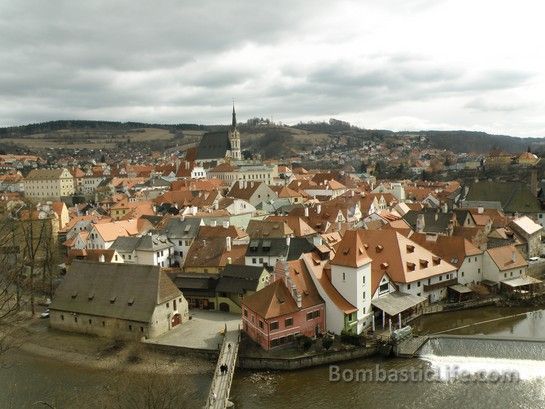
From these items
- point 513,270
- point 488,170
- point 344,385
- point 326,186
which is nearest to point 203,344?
point 344,385

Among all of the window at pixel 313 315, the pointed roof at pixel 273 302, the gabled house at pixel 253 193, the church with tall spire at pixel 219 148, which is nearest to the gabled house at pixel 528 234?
the window at pixel 313 315

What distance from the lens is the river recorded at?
24172 mm

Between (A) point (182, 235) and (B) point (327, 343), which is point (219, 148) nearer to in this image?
(A) point (182, 235)

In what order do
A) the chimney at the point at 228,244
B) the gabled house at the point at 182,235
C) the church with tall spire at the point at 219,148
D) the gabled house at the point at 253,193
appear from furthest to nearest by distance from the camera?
1. the church with tall spire at the point at 219,148
2. the gabled house at the point at 253,193
3. the gabled house at the point at 182,235
4. the chimney at the point at 228,244

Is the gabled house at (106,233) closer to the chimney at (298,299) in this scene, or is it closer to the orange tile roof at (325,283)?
the orange tile roof at (325,283)

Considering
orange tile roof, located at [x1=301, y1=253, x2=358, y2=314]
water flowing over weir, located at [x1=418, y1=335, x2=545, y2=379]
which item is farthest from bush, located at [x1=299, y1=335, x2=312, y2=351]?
water flowing over weir, located at [x1=418, y1=335, x2=545, y2=379]

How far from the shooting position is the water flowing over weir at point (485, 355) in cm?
2666

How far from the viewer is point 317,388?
2591cm

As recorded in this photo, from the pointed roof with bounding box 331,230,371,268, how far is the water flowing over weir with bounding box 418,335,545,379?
644cm

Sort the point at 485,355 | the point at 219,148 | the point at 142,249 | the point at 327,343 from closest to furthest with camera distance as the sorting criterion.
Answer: the point at 485,355 → the point at 327,343 → the point at 142,249 → the point at 219,148

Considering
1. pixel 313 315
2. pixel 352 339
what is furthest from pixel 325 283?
pixel 352 339

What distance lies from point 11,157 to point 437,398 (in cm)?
18798
